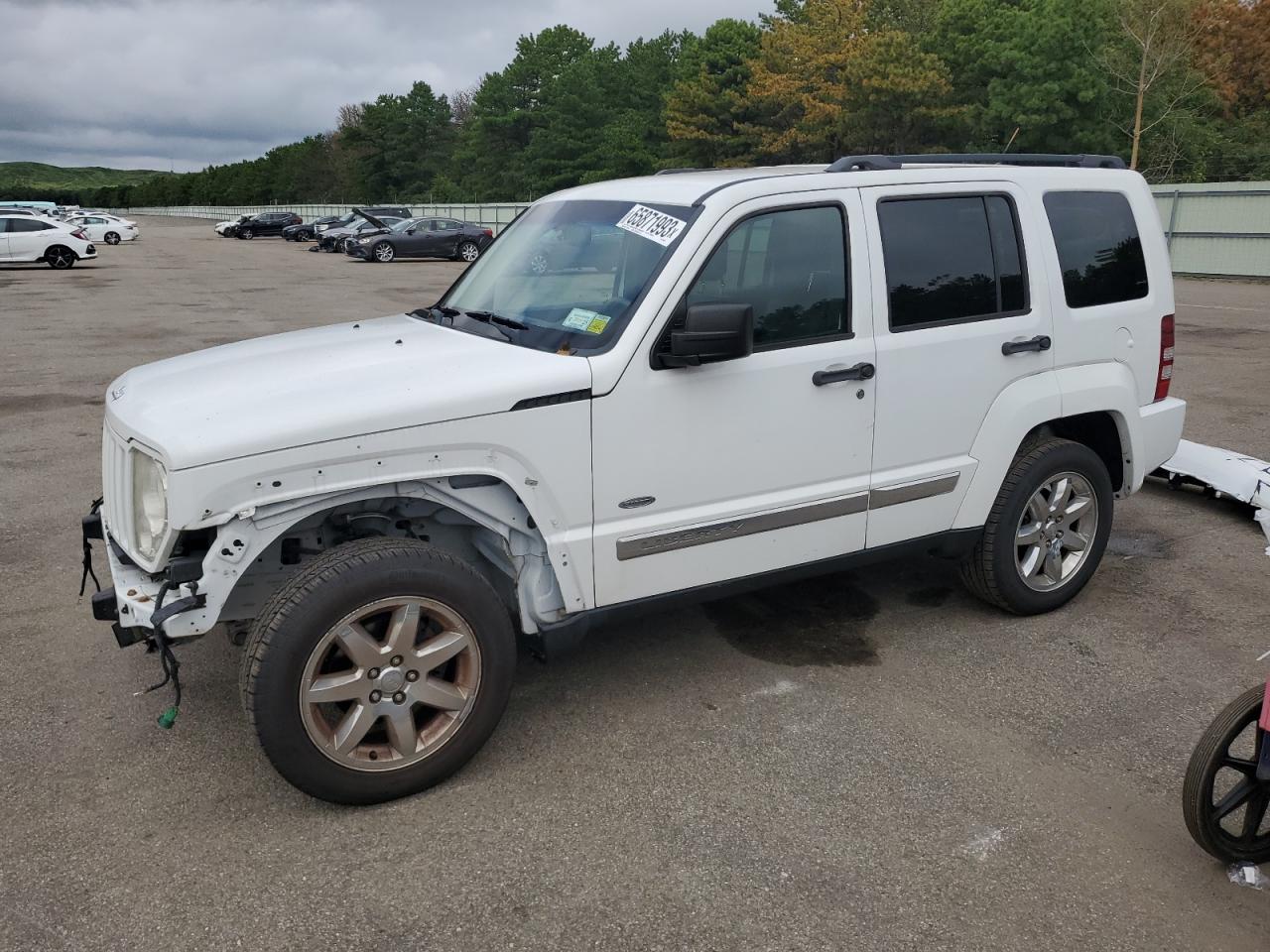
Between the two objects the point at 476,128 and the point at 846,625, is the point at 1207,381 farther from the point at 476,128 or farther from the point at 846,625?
the point at 476,128

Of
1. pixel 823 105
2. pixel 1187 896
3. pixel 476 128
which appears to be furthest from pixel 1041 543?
pixel 476 128

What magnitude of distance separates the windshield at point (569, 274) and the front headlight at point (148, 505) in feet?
4.28

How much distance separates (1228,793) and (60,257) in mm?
34686

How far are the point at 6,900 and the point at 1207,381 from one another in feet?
37.2

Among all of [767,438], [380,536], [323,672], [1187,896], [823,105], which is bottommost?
[1187,896]

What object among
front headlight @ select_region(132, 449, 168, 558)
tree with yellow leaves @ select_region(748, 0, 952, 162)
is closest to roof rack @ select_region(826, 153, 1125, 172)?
front headlight @ select_region(132, 449, 168, 558)

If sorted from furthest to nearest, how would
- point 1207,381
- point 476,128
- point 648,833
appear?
point 476,128, point 1207,381, point 648,833

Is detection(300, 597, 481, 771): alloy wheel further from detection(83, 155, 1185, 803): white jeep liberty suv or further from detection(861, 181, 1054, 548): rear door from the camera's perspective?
detection(861, 181, 1054, 548): rear door

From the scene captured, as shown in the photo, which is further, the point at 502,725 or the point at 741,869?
the point at 502,725

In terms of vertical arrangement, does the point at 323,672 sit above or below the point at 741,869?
above

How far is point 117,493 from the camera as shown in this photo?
11.8 feet

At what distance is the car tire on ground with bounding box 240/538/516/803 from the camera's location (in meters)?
3.15

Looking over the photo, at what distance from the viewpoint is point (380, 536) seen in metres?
3.52

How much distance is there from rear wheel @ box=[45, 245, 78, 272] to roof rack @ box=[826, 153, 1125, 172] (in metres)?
31.9
